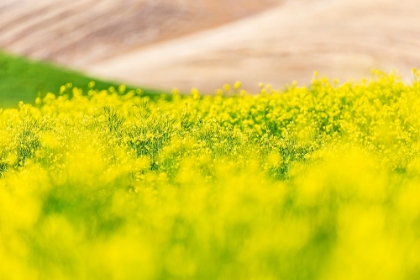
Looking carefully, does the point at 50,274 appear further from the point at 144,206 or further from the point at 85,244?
the point at 144,206

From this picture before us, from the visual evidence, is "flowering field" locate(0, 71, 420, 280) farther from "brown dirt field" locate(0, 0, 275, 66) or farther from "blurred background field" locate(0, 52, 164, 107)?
"brown dirt field" locate(0, 0, 275, 66)

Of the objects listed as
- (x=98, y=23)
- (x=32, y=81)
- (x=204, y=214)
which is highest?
(x=98, y=23)

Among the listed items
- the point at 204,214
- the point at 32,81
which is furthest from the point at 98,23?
the point at 204,214

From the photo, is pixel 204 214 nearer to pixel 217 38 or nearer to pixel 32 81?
pixel 32 81

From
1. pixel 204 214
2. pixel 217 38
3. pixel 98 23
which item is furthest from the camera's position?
pixel 98 23

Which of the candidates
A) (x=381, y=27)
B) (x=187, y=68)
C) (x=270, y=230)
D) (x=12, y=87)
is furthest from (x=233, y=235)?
(x=381, y=27)

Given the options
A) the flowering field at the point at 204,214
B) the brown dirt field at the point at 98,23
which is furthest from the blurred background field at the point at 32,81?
the flowering field at the point at 204,214

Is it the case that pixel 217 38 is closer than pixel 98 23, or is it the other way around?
pixel 217 38

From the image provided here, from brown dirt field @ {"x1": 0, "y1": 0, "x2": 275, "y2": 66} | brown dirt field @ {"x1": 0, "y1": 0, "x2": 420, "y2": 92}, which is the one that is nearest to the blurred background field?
brown dirt field @ {"x1": 0, "y1": 0, "x2": 420, "y2": 92}
